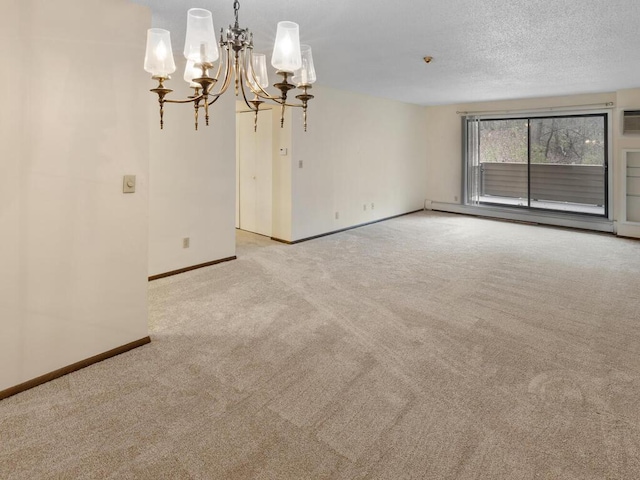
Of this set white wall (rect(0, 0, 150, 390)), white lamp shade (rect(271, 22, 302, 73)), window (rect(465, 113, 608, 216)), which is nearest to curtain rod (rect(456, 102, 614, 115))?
window (rect(465, 113, 608, 216))

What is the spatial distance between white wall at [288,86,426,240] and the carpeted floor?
2.21m

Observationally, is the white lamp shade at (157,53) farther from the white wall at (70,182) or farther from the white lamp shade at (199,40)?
the white wall at (70,182)

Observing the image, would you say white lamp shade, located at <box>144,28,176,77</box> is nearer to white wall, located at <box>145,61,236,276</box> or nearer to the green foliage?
white wall, located at <box>145,61,236,276</box>

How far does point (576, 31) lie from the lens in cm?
335

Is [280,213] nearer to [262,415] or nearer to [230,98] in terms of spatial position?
[230,98]

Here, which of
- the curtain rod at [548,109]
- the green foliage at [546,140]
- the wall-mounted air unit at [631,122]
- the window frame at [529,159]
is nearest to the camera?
the wall-mounted air unit at [631,122]

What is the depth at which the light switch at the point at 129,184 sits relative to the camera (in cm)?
262

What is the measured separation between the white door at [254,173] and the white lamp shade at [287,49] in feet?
13.5

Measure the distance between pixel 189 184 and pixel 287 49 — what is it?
2855mm

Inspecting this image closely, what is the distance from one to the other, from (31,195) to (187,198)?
2.33 meters

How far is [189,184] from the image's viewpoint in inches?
179

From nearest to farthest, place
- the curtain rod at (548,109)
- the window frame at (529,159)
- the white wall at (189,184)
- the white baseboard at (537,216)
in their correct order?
the white wall at (189,184)
the curtain rod at (548,109)
the window frame at (529,159)
the white baseboard at (537,216)

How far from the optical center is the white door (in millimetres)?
6211

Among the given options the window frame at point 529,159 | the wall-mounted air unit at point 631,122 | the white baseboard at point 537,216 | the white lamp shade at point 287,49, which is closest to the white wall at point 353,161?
the white baseboard at point 537,216
